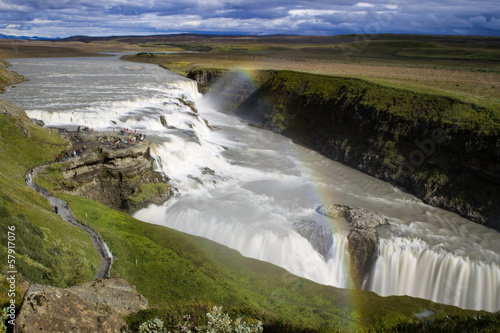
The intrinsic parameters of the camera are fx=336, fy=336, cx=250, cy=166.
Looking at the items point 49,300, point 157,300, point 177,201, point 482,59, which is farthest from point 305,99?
point 482,59

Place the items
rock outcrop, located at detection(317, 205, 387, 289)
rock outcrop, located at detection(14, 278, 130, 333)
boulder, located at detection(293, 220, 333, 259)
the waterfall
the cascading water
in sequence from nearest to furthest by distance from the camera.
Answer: rock outcrop, located at detection(14, 278, 130, 333)
the waterfall
the cascading water
rock outcrop, located at detection(317, 205, 387, 289)
boulder, located at detection(293, 220, 333, 259)

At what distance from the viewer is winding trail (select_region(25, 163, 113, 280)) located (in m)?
18.9

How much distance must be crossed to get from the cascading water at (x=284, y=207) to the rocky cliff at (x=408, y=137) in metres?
2.29

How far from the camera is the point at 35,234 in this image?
16.9 meters

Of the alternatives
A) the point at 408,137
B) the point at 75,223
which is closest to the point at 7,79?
the point at 75,223

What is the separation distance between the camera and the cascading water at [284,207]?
80.9 feet

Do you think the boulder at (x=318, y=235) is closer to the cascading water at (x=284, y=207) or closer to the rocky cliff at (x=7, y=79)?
the cascading water at (x=284, y=207)

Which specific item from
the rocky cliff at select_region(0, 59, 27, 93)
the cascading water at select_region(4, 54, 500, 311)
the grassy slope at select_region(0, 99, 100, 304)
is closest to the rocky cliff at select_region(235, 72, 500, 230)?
the cascading water at select_region(4, 54, 500, 311)

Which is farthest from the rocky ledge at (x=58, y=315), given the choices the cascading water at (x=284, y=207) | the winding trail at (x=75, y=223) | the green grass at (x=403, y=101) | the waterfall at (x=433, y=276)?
the green grass at (x=403, y=101)

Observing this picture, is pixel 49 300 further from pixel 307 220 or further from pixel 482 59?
pixel 482 59

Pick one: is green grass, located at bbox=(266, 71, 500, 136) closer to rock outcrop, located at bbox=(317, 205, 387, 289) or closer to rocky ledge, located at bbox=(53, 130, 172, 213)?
rock outcrop, located at bbox=(317, 205, 387, 289)

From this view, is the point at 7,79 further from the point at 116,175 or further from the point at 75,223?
the point at 75,223

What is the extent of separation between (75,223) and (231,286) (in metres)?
11.9

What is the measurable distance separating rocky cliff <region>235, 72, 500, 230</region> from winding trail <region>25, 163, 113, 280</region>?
104 feet
